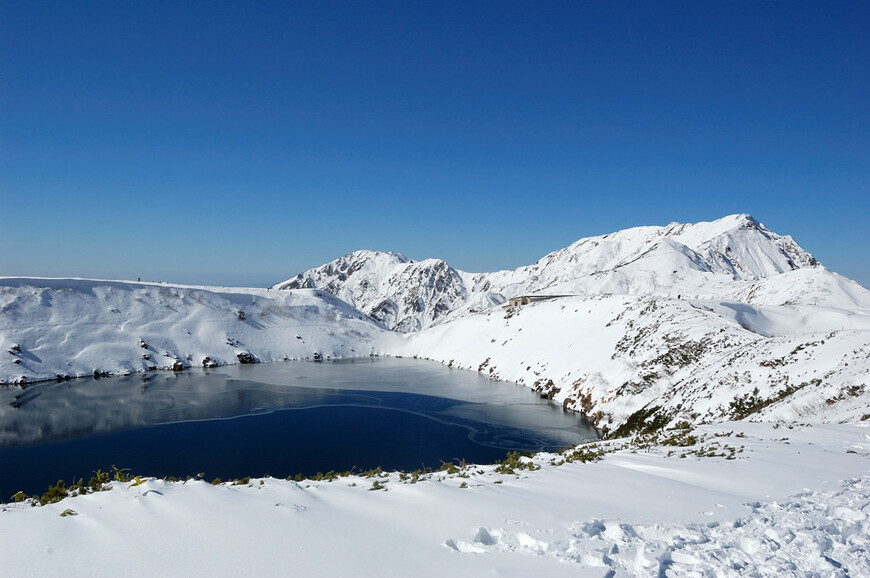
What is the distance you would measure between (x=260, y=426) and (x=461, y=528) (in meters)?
34.1

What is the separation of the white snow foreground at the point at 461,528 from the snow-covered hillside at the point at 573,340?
17.0 meters

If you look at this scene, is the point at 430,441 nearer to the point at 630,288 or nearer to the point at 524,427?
the point at 524,427

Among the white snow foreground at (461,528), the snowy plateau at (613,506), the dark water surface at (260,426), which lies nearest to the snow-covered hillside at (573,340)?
the snowy plateau at (613,506)

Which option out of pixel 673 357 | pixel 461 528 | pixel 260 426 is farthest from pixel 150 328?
pixel 461 528

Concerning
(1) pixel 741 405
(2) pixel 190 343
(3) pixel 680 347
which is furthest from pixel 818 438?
(2) pixel 190 343

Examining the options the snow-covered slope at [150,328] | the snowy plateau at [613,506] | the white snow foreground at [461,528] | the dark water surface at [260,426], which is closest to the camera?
the white snow foreground at [461,528]

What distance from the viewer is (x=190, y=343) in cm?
7394

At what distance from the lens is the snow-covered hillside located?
96.3 ft

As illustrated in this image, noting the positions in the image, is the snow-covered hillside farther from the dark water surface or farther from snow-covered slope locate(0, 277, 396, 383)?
the dark water surface

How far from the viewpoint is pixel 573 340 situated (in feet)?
197

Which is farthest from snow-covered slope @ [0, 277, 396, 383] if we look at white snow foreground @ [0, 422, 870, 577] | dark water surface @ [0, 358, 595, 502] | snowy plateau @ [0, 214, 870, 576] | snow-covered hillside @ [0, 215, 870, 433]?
white snow foreground @ [0, 422, 870, 577]

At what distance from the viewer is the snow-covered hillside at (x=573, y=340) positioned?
2934cm

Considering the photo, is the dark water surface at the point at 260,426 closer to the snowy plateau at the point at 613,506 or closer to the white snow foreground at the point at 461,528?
the snowy plateau at the point at 613,506

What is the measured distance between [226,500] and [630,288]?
141m
